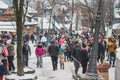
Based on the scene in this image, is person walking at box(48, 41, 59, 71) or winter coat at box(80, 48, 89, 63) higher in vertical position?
winter coat at box(80, 48, 89, 63)

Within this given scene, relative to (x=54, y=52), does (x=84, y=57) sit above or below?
above

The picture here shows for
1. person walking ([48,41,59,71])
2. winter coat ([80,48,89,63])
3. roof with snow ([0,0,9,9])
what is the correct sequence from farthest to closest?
roof with snow ([0,0,9,9]) → person walking ([48,41,59,71]) → winter coat ([80,48,89,63])

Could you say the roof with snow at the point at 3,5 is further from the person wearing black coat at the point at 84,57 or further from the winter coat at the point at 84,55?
the winter coat at the point at 84,55

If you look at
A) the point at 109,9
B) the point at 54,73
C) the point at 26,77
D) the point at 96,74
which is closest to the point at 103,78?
the point at 96,74

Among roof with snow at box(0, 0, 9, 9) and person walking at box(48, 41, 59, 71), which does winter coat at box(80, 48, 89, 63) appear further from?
roof with snow at box(0, 0, 9, 9)

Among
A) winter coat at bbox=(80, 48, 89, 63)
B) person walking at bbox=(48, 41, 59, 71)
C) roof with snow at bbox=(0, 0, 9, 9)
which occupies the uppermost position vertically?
roof with snow at bbox=(0, 0, 9, 9)

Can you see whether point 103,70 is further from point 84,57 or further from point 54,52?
point 54,52

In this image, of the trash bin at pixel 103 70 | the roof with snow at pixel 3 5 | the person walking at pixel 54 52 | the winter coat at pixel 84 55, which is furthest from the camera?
the roof with snow at pixel 3 5

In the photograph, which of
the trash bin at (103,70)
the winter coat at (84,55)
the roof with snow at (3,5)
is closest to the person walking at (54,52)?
the winter coat at (84,55)

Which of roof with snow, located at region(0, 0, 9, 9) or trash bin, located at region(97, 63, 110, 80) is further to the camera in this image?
roof with snow, located at region(0, 0, 9, 9)

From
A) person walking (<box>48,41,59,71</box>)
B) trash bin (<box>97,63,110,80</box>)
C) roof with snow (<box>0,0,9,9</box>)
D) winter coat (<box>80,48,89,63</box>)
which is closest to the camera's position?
trash bin (<box>97,63,110,80</box>)

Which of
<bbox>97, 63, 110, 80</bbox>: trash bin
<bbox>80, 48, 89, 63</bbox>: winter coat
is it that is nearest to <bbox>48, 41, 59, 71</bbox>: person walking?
<bbox>80, 48, 89, 63</bbox>: winter coat

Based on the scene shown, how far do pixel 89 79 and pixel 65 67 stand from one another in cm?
997

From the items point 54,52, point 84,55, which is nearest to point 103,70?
point 84,55
